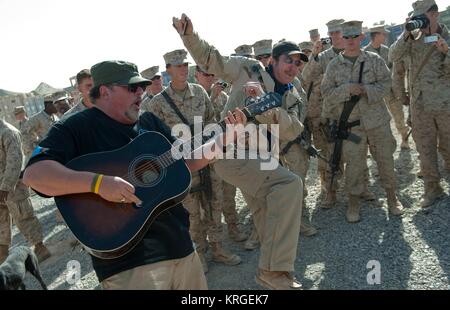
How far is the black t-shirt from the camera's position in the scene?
2.31 meters

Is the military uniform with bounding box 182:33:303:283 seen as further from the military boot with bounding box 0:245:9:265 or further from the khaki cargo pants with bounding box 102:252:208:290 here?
the military boot with bounding box 0:245:9:265

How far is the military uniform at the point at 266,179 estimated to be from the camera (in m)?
3.36

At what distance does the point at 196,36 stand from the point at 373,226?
3.17 metres

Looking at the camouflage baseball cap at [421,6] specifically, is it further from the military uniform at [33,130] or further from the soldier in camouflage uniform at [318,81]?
the military uniform at [33,130]

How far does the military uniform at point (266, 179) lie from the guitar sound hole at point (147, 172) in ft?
3.61

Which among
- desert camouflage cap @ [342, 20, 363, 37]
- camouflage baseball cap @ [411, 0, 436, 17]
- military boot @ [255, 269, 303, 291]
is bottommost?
military boot @ [255, 269, 303, 291]

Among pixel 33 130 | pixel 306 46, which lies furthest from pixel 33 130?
pixel 306 46

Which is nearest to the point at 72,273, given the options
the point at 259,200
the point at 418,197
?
the point at 259,200

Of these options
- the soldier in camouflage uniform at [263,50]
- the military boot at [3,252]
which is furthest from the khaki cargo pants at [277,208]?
the military boot at [3,252]

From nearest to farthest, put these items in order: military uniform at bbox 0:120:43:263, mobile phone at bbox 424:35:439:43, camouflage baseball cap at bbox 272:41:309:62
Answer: camouflage baseball cap at bbox 272:41:309:62 → mobile phone at bbox 424:35:439:43 → military uniform at bbox 0:120:43:263

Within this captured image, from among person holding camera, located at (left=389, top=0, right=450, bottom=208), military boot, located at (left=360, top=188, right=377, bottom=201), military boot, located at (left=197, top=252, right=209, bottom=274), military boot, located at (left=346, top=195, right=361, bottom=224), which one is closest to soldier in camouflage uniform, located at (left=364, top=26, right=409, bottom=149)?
person holding camera, located at (left=389, top=0, right=450, bottom=208)

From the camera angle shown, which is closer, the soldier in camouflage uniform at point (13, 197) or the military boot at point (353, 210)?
the military boot at point (353, 210)

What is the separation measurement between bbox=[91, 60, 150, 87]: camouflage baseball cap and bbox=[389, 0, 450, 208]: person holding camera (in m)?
3.94
